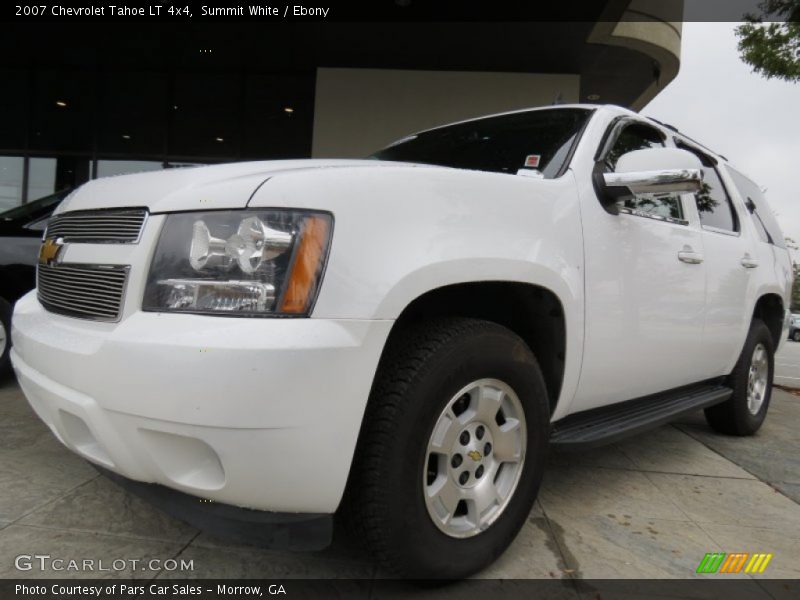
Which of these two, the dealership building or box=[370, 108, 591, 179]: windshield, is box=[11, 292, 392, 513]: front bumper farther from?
the dealership building

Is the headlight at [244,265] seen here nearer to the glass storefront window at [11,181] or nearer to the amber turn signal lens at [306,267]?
the amber turn signal lens at [306,267]

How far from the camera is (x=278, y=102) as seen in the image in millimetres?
10352

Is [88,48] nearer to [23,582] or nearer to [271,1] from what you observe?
[271,1]

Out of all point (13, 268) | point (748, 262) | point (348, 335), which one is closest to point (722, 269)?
point (748, 262)

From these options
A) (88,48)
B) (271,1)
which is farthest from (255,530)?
(88,48)

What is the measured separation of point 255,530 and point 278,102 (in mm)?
10083

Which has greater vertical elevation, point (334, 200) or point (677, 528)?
point (334, 200)

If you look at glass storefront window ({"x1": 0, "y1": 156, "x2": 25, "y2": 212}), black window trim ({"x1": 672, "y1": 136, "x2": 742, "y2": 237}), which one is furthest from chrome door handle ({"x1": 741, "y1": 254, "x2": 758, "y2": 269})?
glass storefront window ({"x1": 0, "y1": 156, "x2": 25, "y2": 212})

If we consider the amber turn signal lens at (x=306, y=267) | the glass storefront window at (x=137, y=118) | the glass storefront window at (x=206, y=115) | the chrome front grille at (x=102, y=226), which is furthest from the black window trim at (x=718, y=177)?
the glass storefront window at (x=137, y=118)

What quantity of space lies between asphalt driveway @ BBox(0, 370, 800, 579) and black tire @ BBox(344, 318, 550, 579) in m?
0.30

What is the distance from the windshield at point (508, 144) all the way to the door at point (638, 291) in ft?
0.68

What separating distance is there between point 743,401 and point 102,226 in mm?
4000

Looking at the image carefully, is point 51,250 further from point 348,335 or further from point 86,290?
point 348,335

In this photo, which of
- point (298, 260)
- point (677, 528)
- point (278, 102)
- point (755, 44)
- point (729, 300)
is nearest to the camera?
Answer: point (298, 260)
